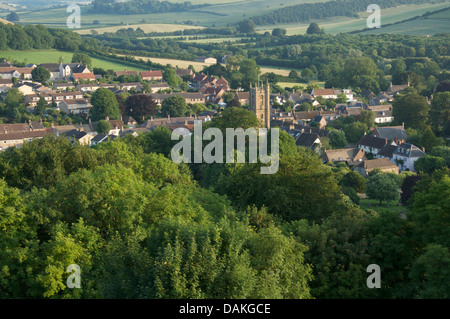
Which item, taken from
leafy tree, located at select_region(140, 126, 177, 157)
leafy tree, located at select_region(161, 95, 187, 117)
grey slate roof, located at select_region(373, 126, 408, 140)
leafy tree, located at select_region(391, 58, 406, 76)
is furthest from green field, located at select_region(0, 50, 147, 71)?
leafy tree, located at select_region(140, 126, 177, 157)

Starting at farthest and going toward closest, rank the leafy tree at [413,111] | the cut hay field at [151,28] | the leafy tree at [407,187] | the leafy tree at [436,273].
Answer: the cut hay field at [151,28]
the leafy tree at [413,111]
the leafy tree at [407,187]
the leafy tree at [436,273]

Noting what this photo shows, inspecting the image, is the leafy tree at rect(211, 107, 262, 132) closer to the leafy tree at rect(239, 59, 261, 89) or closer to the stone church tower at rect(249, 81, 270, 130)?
the stone church tower at rect(249, 81, 270, 130)

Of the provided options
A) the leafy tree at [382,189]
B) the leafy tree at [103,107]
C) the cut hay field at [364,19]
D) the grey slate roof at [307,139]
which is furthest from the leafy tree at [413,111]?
the cut hay field at [364,19]

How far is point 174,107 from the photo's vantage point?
6694 cm

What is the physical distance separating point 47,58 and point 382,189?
259 feet

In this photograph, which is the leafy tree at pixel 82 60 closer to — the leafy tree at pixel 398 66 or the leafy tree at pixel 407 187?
the leafy tree at pixel 398 66

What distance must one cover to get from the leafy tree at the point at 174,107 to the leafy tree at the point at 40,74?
1024 inches

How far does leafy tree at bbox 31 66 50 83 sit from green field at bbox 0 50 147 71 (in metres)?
14.4

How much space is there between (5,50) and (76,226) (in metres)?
97.2

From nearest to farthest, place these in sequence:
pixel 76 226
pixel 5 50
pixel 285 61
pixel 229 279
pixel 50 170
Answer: pixel 229 279 < pixel 76 226 < pixel 50 170 < pixel 5 50 < pixel 285 61

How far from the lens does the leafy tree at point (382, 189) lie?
Answer: 38750 millimetres

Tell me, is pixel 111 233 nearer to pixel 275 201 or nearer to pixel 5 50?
pixel 275 201

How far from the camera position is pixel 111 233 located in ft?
55.9

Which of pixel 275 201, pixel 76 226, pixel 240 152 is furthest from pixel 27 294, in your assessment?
pixel 240 152
